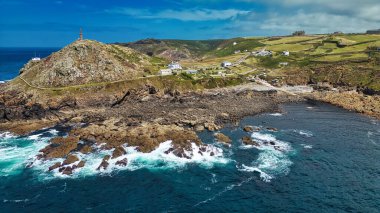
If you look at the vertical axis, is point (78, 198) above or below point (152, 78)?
below

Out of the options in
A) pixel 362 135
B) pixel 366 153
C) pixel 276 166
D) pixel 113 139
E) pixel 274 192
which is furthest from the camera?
pixel 362 135

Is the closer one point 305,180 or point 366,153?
point 305,180

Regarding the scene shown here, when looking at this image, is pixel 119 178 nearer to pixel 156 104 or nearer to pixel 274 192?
pixel 274 192

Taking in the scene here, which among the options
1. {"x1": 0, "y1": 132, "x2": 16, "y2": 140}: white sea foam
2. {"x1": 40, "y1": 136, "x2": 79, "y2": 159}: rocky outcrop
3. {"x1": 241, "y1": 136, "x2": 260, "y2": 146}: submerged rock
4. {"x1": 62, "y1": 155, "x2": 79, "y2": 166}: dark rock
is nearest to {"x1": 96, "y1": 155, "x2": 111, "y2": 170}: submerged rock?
{"x1": 62, "y1": 155, "x2": 79, "y2": 166}: dark rock

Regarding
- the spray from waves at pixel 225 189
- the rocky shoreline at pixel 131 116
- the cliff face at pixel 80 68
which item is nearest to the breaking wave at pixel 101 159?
the rocky shoreline at pixel 131 116

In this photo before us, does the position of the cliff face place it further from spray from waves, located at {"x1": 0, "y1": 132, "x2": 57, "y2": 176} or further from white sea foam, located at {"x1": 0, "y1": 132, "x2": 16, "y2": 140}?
spray from waves, located at {"x1": 0, "y1": 132, "x2": 57, "y2": 176}

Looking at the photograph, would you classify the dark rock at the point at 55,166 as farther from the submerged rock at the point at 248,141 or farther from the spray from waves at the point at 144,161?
the submerged rock at the point at 248,141

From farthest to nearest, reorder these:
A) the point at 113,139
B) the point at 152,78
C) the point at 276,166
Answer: the point at 152,78, the point at 113,139, the point at 276,166

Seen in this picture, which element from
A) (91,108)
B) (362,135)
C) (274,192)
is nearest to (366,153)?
(362,135)
